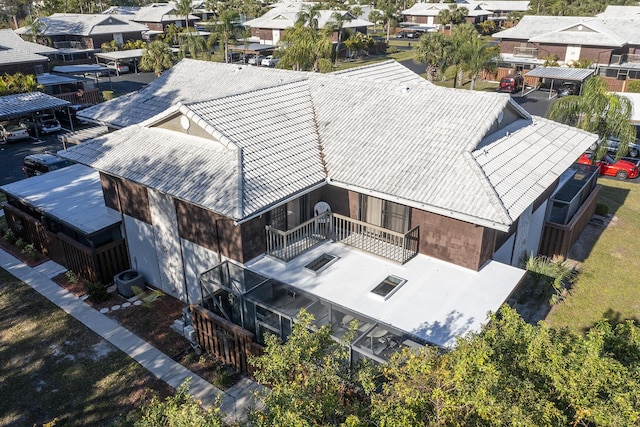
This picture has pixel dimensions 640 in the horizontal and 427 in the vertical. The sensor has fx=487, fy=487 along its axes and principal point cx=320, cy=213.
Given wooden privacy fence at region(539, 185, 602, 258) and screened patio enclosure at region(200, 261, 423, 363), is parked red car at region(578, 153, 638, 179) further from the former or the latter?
screened patio enclosure at region(200, 261, 423, 363)

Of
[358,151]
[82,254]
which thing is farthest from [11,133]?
[358,151]

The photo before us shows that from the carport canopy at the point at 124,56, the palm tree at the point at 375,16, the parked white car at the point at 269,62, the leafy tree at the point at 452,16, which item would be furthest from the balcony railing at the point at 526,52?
the carport canopy at the point at 124,56

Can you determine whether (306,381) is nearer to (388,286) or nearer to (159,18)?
(388,286)

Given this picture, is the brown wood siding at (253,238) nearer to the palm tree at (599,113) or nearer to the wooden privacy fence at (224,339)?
the wooden privacy fence at (224,339)

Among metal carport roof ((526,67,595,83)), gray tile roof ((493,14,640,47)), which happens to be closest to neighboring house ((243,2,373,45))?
gray tile roof ((493,14,640,47))

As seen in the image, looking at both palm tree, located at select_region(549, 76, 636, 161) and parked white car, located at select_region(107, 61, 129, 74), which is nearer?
palm tree, located at select_region(549, 76, 636, 161)
